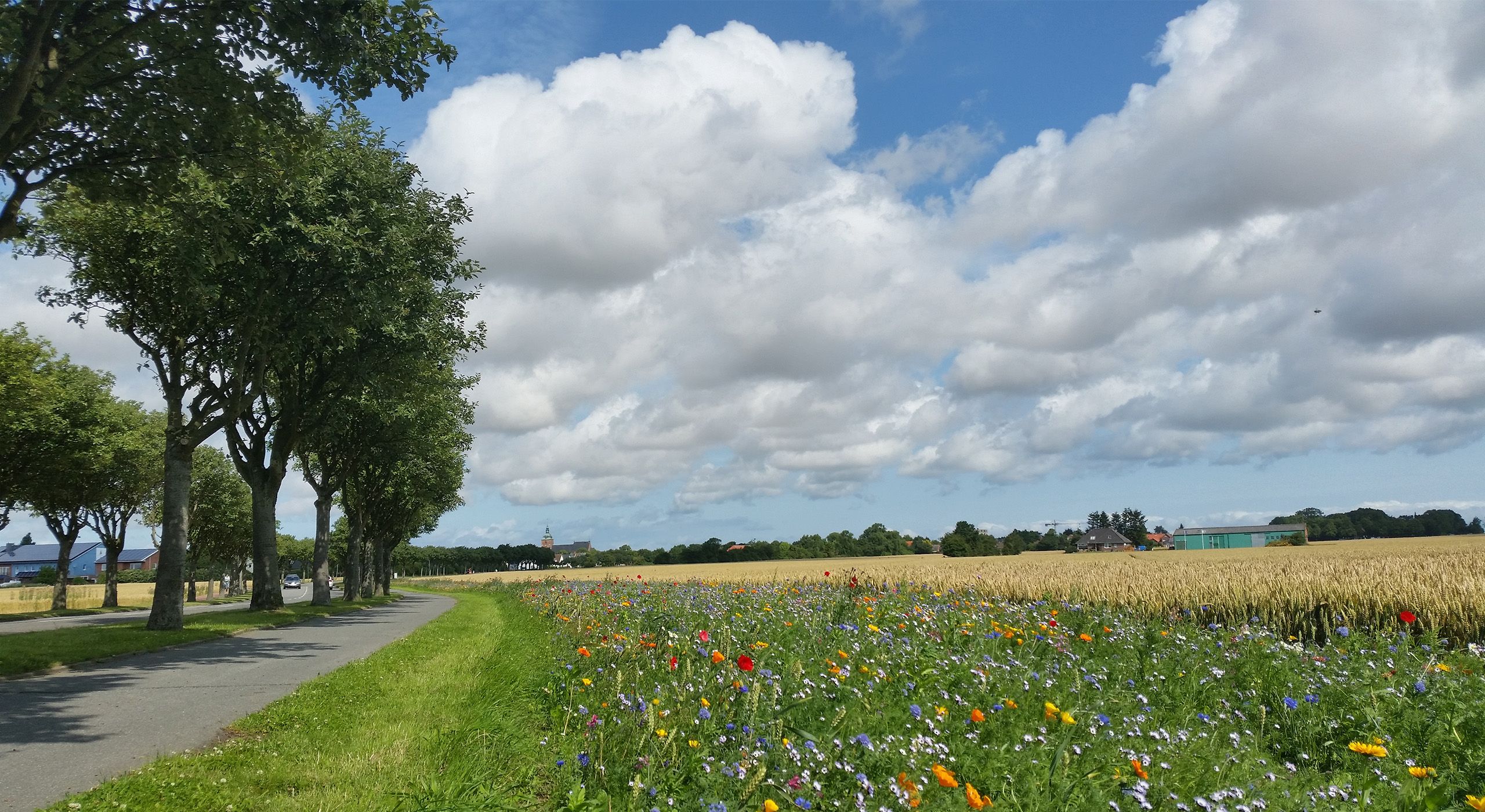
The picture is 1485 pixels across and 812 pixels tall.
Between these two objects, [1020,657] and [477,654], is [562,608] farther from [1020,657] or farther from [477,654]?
[1020,657]

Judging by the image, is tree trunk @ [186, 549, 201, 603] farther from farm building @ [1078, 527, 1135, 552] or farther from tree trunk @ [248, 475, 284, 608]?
farm building @ [1078, 527, 1135, 552]

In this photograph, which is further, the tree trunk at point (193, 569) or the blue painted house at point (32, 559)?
the blue painted house at point (32, 559)

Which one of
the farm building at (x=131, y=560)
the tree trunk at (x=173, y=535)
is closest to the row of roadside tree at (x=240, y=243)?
the tree trunk at (x=173, y=535)

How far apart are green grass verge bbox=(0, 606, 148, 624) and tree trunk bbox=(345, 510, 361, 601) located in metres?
8.72

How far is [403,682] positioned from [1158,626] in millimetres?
9291

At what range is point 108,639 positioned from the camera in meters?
16.8

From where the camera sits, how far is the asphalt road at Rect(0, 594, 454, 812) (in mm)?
6320

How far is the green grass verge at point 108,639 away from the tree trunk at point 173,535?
21.3 inches

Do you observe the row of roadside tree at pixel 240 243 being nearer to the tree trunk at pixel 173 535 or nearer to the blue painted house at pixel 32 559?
the tree trunk at pixel 173 535

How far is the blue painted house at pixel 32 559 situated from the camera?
6294 inches

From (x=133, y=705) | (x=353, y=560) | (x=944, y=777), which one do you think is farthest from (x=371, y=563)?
(x=944, y=777)

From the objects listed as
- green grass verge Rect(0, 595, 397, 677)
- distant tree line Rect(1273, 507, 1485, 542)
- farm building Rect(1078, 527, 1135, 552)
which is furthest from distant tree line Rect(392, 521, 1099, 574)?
green grass verge Rect(0, 595, 397, 677)

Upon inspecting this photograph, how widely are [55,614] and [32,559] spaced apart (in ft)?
562

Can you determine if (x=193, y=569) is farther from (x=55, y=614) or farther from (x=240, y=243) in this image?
(x=240, y=243)
